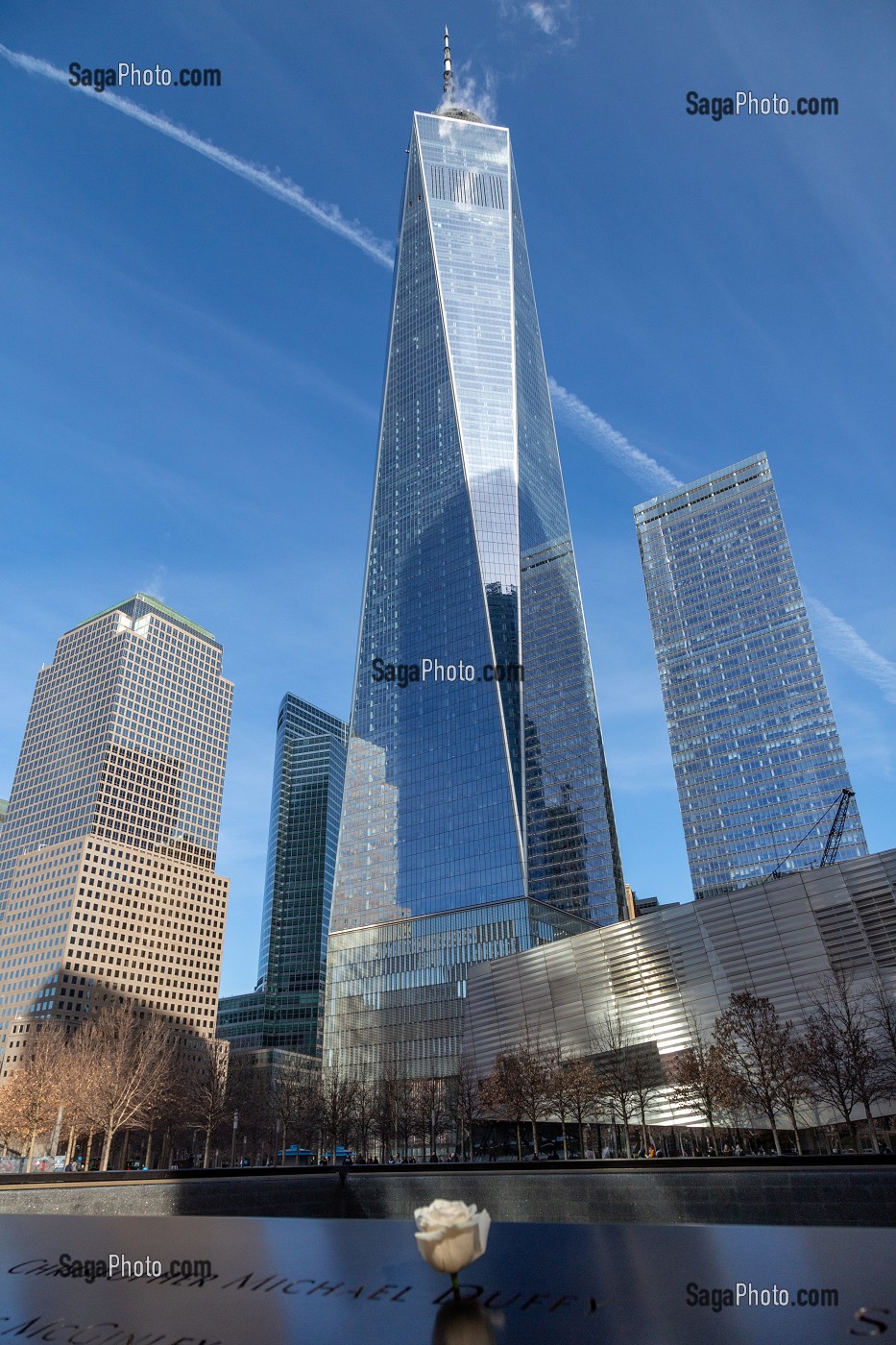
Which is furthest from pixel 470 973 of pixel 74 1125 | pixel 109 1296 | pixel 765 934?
pixel 109 1296

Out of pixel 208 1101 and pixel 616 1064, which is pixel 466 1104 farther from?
pixel 208 1101

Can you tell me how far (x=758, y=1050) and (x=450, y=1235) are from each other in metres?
64.7

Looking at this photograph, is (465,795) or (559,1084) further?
(465,795)

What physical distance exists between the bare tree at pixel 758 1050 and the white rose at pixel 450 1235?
6123 centimetres

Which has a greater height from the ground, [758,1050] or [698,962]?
[698,962]

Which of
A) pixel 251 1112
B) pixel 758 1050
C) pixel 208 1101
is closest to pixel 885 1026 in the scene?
pixel 758 1050

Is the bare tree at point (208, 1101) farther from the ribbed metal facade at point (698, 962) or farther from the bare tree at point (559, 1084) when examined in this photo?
the bare tree at point (559, 1084)

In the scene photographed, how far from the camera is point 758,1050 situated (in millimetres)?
61562

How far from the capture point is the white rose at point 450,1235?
5.64 metres

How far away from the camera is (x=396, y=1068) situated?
158 m

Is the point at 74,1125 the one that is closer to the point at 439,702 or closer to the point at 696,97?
the point at 439,702

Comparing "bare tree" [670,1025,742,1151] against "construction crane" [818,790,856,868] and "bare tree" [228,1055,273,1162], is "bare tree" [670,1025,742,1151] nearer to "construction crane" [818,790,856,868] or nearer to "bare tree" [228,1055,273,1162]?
"bare tree" [228,1055,273,1162]

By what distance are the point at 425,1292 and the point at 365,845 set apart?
184 m

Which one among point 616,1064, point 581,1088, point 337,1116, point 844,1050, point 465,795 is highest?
point 465,795
